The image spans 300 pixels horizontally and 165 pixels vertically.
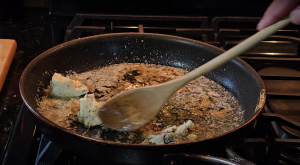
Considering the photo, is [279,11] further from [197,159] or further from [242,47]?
[197,159]

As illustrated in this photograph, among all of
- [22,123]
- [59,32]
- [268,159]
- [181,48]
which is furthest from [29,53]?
[268,159]

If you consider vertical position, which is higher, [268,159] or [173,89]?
[173,89]

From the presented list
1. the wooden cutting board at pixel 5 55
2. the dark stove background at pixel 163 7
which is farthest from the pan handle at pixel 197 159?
the dark stove background at pixel 163 7

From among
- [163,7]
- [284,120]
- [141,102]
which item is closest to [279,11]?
[284,120]

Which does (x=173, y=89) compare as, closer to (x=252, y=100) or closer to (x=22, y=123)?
(x=252, y=100)

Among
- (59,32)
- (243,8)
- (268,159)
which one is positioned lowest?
(268,159)

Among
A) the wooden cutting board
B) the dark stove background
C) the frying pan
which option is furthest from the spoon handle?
the dark stove background

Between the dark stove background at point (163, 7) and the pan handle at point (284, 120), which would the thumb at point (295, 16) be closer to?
the pan handle at point (284, 120)
